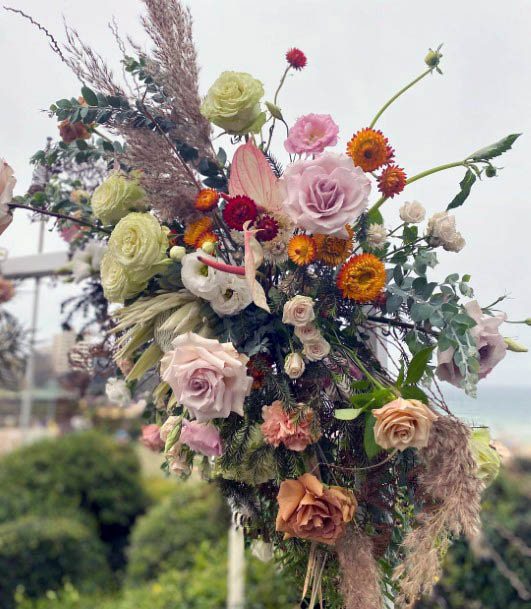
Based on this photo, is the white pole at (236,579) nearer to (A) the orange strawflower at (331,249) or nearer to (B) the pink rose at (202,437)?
(B) the pink rose at (202,437)

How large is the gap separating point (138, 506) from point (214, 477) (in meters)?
4.67

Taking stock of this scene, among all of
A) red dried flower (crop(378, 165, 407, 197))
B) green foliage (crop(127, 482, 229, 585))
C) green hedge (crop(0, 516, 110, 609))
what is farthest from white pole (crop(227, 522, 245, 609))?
red dried flower (crop(378, 165, 407, 197))

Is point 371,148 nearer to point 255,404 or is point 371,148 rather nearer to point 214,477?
point 255,404

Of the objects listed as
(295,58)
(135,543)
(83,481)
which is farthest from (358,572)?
(83,481)


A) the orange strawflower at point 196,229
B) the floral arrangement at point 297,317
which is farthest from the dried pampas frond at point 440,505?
the orange strawflower at point 196,229

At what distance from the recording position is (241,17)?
139cm

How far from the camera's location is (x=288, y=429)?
2.79ft

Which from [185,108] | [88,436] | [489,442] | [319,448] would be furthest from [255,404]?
[88,436]

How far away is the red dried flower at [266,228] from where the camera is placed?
2.92ft

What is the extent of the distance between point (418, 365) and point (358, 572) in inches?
11.7

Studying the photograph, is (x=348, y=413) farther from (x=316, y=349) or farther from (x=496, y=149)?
(x=496, y=149)

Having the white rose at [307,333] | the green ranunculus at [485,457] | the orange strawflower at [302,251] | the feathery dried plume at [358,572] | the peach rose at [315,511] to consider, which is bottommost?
the feathery dried plume at [358,572]

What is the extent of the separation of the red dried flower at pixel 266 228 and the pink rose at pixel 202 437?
0.28 meters

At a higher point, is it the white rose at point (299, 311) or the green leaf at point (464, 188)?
the green leaf at point (464, 188)
